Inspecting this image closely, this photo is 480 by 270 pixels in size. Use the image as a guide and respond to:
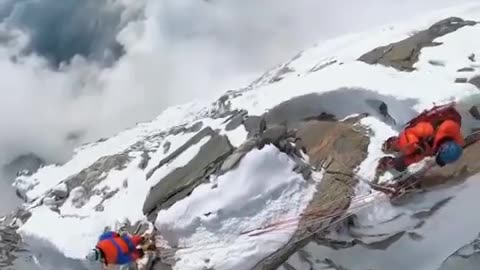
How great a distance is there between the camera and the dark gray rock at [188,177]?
42.7ft

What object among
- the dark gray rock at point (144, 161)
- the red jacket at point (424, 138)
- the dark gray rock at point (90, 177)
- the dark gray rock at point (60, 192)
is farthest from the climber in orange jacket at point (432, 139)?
the dark gray rock at point (60, 192)

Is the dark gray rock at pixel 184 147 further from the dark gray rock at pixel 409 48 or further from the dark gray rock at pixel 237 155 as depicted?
the dark gray rock at pixel 409 48

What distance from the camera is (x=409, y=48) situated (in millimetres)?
14305

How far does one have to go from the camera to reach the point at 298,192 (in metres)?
12.4

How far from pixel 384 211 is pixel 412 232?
57cm

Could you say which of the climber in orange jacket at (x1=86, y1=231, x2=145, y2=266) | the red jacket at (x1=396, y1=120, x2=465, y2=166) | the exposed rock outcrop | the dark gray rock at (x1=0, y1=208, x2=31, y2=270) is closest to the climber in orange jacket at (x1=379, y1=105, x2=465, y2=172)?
the red jacket at (x1=396, y1=120, x2=465, y2=166)

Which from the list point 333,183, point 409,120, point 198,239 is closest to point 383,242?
point 333,183

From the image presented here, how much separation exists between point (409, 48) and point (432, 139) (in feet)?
12.1

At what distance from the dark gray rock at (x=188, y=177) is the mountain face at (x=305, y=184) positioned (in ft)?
0.08

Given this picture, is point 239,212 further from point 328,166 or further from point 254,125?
point 254,125

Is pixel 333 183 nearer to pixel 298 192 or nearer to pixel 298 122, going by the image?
pixel 298 192

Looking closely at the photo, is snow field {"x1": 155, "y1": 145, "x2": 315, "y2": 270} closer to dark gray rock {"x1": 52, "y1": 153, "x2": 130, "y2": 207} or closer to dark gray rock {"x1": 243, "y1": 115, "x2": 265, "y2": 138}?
dark gray rock {"x1": 243, "y1": 115, "x2": 265, "y2": 138}

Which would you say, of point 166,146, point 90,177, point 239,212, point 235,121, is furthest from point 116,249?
point 90,177

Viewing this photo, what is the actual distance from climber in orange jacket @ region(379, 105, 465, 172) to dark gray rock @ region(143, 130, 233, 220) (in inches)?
126
